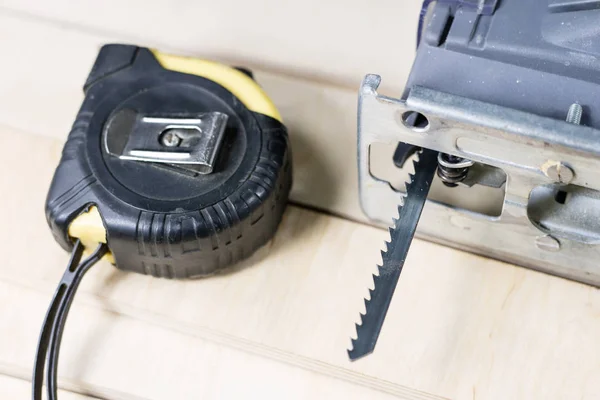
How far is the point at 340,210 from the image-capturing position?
823 mm

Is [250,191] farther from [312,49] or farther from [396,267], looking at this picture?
[312,49]

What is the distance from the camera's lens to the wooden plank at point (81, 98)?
2.77ft

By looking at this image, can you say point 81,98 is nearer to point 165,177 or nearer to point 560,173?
point 165,177

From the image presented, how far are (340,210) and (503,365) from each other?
218mm

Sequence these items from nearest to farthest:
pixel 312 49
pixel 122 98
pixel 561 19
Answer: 1. pixel 561 19
2. pixel 122 98
3. pixel 312 49

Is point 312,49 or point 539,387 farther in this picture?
point 312,49

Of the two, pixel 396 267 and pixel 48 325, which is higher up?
pixel 396 267

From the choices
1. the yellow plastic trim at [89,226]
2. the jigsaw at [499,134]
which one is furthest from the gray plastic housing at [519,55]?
the yellow plastic trim at [89,226]

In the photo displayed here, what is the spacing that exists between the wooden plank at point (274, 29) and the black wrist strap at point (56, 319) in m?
0.30

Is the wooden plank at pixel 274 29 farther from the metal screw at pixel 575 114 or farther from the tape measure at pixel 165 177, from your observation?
the metal screw at pixel 575 114

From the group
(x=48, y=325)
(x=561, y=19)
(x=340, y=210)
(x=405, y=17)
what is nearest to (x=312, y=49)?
(x=405, y=17)

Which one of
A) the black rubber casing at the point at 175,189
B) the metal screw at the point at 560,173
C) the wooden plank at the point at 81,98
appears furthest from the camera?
the wooden plank at the point at 81,98

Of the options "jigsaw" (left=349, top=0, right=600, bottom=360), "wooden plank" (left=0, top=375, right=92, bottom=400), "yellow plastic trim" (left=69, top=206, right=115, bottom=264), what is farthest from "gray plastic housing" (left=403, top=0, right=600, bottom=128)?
"wooden plank" (left=0, top=375, right=92, bottom=400)

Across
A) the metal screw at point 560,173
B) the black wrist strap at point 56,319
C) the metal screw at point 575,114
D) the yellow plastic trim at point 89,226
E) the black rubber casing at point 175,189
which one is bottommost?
the black wrist strap at point 56,319
